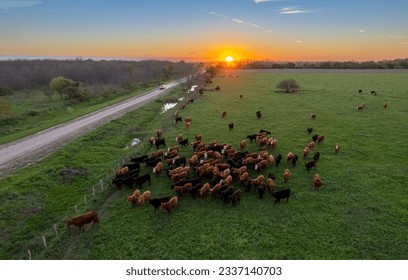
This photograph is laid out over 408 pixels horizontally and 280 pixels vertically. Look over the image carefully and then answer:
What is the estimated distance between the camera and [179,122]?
119 feet

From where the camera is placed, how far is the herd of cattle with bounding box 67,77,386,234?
16.5 metres

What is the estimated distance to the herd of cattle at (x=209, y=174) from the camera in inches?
649

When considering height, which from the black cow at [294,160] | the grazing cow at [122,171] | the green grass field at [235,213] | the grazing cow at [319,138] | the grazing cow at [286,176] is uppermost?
the grazing cow at [319,138]

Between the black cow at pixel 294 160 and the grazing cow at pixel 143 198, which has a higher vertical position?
the black cow at pixel 294 160

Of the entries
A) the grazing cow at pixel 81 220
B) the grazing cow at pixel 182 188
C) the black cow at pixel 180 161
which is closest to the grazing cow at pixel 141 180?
the grazing cow at pixel 182 188

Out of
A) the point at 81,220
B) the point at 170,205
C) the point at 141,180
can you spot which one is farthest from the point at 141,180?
the point at 81,220

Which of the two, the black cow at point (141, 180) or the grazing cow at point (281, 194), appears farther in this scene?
the black cow at point (141, 180)

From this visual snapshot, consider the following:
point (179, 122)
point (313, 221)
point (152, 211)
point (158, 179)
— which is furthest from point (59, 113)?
point (313, 221)

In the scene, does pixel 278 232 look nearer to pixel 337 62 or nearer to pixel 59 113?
pixel 59 113

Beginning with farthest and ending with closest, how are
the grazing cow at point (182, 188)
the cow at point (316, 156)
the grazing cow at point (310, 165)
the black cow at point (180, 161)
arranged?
the cow at point (316, 156), the black cow at point (180, 161), the grazing cow at point (310, 165), the grazing cow at point (182, 188)

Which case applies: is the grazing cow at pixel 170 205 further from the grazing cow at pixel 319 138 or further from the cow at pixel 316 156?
the grazing cow at pixel 319 138

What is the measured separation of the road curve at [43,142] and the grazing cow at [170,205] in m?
14.8

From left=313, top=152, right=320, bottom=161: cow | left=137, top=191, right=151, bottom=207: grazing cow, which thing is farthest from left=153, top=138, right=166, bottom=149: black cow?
left=313, top=152, right=320, bottom=161: cow

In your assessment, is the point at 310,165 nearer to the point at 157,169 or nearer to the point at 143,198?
the point at 157,169
